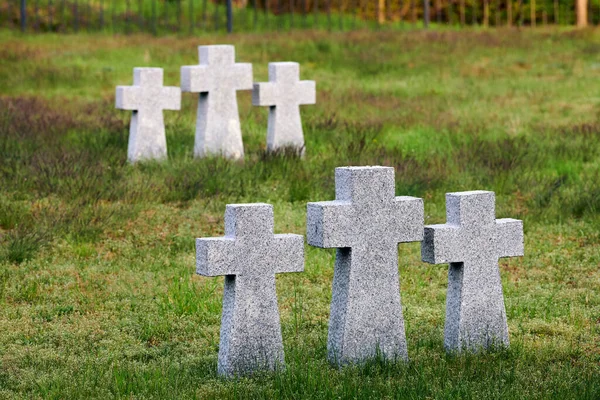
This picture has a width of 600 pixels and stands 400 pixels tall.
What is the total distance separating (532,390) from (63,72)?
13.2 metres

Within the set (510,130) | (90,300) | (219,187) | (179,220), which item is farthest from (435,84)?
(90,300)

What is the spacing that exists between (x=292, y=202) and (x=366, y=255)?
15.4 feet

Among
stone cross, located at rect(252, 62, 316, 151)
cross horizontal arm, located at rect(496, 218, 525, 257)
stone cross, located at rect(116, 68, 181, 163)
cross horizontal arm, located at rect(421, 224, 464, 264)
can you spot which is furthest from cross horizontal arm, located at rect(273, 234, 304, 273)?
stone cross, located at rect(252, 62, 316, 151)

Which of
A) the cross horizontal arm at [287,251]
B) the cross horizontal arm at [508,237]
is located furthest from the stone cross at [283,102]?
the cross horizontal arm at [287,251]

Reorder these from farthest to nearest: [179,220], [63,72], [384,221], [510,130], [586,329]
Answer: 1. [63,72]
2. [510,130]
3. [179,220]
4. [586,329]
5. [384,221]

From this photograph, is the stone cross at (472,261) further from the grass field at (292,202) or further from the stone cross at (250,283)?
the stone cross at (250,283)

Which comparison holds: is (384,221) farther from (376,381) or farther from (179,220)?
(179,220)

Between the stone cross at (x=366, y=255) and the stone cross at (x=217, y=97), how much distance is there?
669 cm

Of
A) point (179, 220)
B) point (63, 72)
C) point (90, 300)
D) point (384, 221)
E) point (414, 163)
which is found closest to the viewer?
point (384, 221)

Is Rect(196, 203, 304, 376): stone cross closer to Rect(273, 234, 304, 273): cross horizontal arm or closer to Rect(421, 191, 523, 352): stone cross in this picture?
Rect(273, 234, 304, 273): cross horizontal arm

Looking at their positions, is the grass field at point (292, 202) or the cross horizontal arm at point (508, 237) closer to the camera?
the grass field at point (292, 202)

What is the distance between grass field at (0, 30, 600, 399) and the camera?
17.1 feet

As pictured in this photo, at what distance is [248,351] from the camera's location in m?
5.10

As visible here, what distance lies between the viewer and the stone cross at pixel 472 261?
536cm
